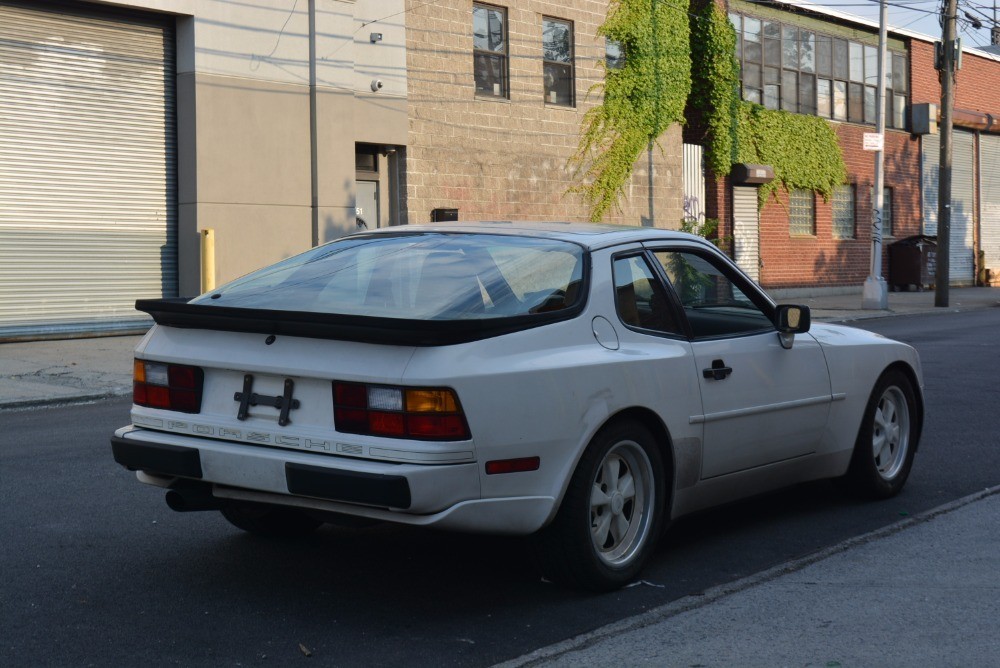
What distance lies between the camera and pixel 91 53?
17500 mm

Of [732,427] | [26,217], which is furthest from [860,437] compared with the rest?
[26,217]

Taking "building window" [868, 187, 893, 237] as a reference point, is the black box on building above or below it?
below

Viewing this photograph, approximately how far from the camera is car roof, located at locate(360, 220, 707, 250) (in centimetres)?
548

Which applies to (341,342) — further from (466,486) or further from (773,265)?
(773,265)

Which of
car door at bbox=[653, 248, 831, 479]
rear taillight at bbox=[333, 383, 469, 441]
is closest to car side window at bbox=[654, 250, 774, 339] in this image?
car door at bbox=[653, 248, 831, 479]

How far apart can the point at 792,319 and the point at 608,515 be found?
5.28ft

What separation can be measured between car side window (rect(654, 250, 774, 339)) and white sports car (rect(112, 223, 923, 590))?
0.04 ft

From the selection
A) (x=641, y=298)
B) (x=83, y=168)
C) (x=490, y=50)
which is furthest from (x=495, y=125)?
(x=641, y=298)

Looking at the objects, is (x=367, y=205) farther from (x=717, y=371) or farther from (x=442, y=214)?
(x=717, y=371)

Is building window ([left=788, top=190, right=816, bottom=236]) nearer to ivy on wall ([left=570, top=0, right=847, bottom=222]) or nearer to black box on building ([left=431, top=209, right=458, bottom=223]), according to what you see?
ivy on wall ([left=570, top=0, right=847, bottom=222])

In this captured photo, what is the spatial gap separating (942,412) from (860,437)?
4.36 m

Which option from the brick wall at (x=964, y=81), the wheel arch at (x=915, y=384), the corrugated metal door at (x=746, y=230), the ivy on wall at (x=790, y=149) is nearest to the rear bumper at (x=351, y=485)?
the wheel arch at (x=915, y=384)

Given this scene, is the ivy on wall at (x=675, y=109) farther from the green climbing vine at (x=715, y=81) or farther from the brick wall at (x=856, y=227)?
the brick wall at (x=856, y=227)

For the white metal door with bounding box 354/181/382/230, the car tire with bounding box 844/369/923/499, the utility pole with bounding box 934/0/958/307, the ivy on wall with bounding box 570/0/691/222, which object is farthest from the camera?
the utility pole with bounding box 934/0/958/307
